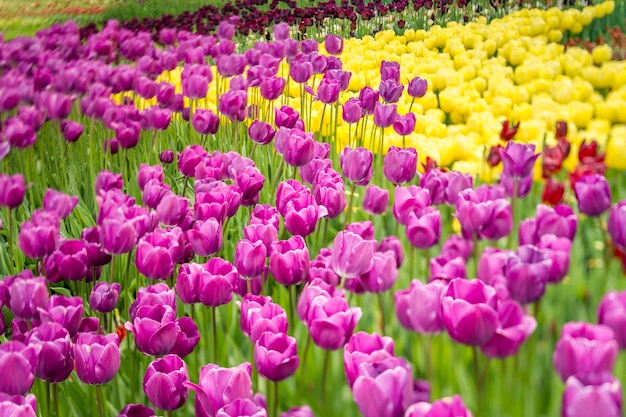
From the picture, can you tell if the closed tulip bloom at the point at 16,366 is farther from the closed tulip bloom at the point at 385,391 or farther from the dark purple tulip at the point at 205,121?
the dark purple tulip at the point at 205,121

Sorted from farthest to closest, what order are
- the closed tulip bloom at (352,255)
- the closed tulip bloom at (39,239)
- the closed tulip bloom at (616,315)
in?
1. the closed tulip bloom at (39,239)
2. the closed tulip bloom at (352,255)
3. the closed tulip bloom at (616,315)

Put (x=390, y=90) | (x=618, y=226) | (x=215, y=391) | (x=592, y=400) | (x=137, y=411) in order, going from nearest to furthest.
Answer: (x=592, y=400) → (x=215, y=391) → (x=137, y=411) → (x=618, y=226) → (x=390, y=90)

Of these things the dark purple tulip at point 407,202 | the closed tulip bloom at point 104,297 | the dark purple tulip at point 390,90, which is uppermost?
the dark purple tulip at point 407,202

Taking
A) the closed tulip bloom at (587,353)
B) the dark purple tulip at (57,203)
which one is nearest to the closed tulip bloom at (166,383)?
the closed tulip bloom at (587,353)

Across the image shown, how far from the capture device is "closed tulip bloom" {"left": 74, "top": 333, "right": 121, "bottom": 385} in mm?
1688

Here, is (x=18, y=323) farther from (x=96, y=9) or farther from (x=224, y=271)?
(x=96, y=9)

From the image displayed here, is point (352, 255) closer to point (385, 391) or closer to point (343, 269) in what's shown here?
point (343, 269)

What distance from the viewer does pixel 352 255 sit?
1.78 m

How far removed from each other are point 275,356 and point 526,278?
21.4 inches

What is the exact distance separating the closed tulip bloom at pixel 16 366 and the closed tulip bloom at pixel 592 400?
1.12 meters

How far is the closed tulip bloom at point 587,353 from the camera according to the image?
1.20 m

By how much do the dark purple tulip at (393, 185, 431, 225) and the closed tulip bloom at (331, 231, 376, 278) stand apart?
0.34 meters

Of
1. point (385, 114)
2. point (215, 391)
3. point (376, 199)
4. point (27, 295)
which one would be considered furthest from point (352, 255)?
point (385, 114)

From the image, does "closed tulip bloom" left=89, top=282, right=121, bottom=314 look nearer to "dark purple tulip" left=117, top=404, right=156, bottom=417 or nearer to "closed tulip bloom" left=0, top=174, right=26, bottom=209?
"dark purple tulip" left=117, top=404, right=156, bottom=417
